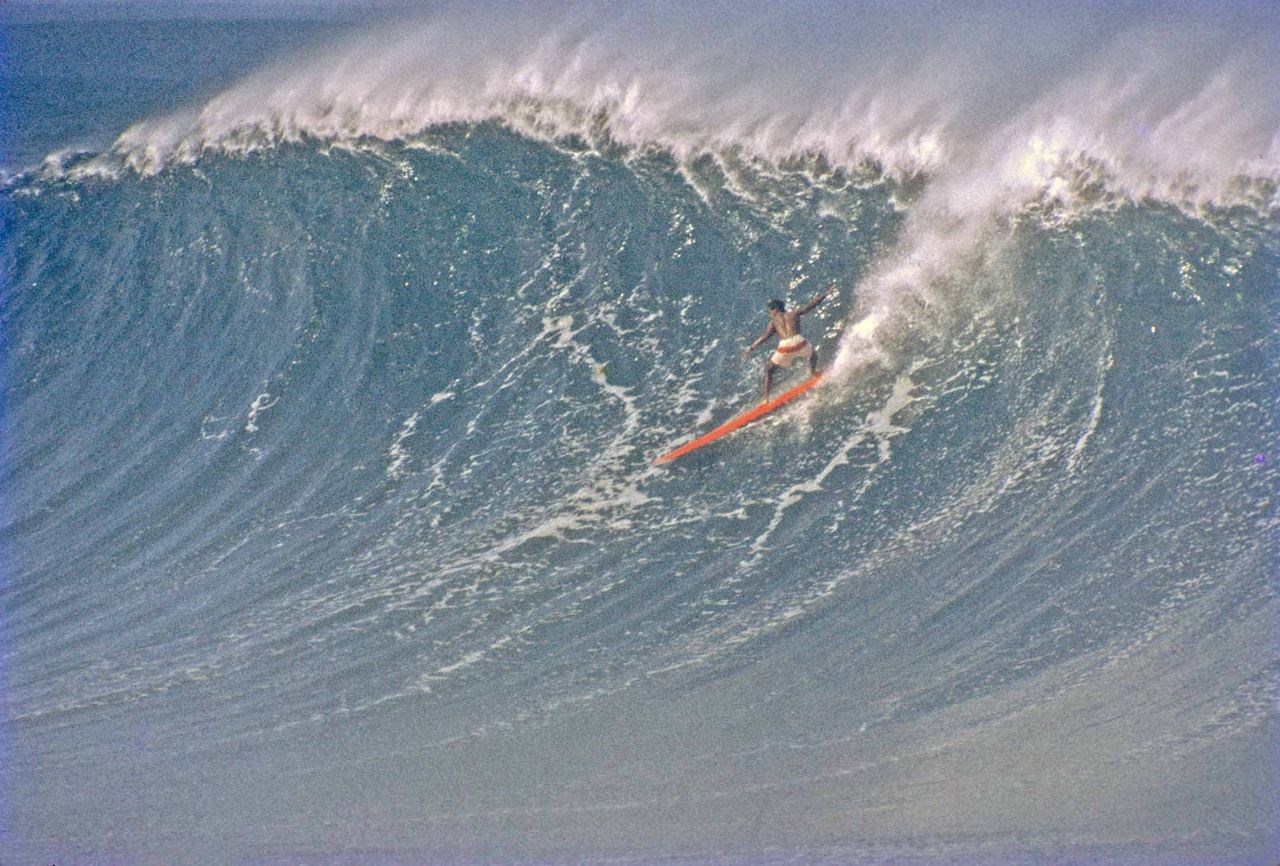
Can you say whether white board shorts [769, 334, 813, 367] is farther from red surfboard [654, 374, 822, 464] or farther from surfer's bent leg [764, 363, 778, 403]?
red surfboard [654, 374, 822, 464]

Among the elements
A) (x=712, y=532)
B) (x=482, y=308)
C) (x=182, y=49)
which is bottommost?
(x=712, y=532)

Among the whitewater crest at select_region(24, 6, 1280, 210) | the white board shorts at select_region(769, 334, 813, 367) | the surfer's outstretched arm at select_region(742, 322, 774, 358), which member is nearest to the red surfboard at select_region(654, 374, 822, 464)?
the white board shorts at select_region(769, 334, 813, 367)

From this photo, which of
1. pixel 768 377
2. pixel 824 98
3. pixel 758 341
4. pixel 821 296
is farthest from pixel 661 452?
pixel 824 98

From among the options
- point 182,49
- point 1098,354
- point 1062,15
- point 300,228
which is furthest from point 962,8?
point 182,49

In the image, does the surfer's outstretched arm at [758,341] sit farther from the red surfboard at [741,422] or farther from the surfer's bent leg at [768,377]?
the red surfboard at [741,422]

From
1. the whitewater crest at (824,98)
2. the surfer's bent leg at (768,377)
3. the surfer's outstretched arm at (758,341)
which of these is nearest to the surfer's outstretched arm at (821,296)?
the surfer's outstretched arm at (758,341)

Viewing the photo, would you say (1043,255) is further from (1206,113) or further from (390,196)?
(390,196)
